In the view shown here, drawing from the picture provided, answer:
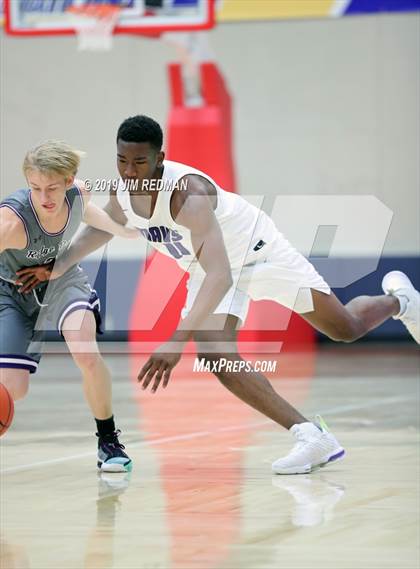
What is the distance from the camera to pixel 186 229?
18.4 feet

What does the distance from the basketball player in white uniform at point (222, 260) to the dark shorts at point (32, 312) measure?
0.12 m

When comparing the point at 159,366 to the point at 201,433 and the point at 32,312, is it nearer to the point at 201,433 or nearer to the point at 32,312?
the point at 32,312

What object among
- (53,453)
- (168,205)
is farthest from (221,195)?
(53,453)

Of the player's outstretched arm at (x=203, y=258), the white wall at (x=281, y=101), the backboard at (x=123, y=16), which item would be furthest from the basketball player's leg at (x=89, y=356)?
the white wall at (x=281, y=101)

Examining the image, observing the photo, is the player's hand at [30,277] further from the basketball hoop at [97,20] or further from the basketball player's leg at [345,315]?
the basketball hoop at [97,20]

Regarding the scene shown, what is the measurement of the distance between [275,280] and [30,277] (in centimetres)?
127

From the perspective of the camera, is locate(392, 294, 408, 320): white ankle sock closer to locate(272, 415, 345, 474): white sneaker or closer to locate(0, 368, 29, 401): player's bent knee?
locate(272, 415, 345, 474): white sneaker

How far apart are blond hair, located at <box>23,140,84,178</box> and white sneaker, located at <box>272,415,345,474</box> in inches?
66.6

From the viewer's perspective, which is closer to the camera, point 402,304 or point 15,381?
point 15,381

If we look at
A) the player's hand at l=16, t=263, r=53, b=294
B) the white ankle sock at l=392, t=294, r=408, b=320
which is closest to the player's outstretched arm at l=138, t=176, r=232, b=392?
the player's hand at l=16, t=263, r=53, b=294

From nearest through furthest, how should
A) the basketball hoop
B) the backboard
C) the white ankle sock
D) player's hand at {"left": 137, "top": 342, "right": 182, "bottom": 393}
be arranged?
player's hand at {"left": 137, "top": 342, "right": 182, "bottom": 393}
the white ankle sock
the backboard
the basketball hoop

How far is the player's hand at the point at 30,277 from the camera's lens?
5.37m

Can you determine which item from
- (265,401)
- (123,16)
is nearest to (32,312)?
(265,401)

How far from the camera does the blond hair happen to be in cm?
504
